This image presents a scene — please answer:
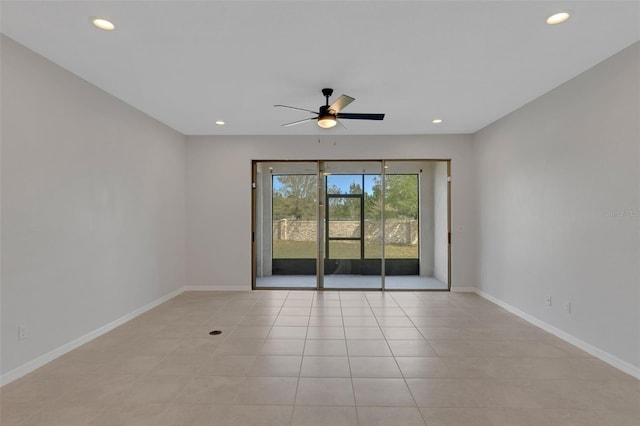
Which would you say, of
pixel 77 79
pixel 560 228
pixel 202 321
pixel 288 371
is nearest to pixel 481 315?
pixel 560 228

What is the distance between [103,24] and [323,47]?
1.73 metres

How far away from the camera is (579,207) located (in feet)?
10.3

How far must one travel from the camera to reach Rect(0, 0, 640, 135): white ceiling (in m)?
2.18

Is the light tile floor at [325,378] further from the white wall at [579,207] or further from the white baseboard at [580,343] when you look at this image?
the white wall at [579,207]

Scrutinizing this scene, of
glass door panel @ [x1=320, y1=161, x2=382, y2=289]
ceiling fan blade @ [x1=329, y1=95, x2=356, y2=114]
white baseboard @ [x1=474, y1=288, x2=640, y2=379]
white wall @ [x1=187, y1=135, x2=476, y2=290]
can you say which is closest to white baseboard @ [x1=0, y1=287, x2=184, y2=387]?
white wall @ [x1=187, y1=135, x2=476, y2=290]

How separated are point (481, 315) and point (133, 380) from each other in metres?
4.13

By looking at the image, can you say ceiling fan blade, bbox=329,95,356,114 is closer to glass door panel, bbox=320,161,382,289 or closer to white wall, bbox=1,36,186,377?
glass door panel, bbox=320,161,382,289

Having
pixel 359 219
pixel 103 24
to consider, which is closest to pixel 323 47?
pixel 103 24

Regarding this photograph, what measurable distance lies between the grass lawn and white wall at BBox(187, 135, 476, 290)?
0.80m

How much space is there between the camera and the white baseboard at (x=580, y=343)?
8.62 feet

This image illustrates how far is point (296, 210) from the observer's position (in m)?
5.76

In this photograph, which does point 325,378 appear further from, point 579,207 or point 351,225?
point 351,225

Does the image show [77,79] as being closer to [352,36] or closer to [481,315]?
[352,36]

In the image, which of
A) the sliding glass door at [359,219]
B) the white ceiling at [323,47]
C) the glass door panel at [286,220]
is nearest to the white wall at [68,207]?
the white ceiling at [323,47]
